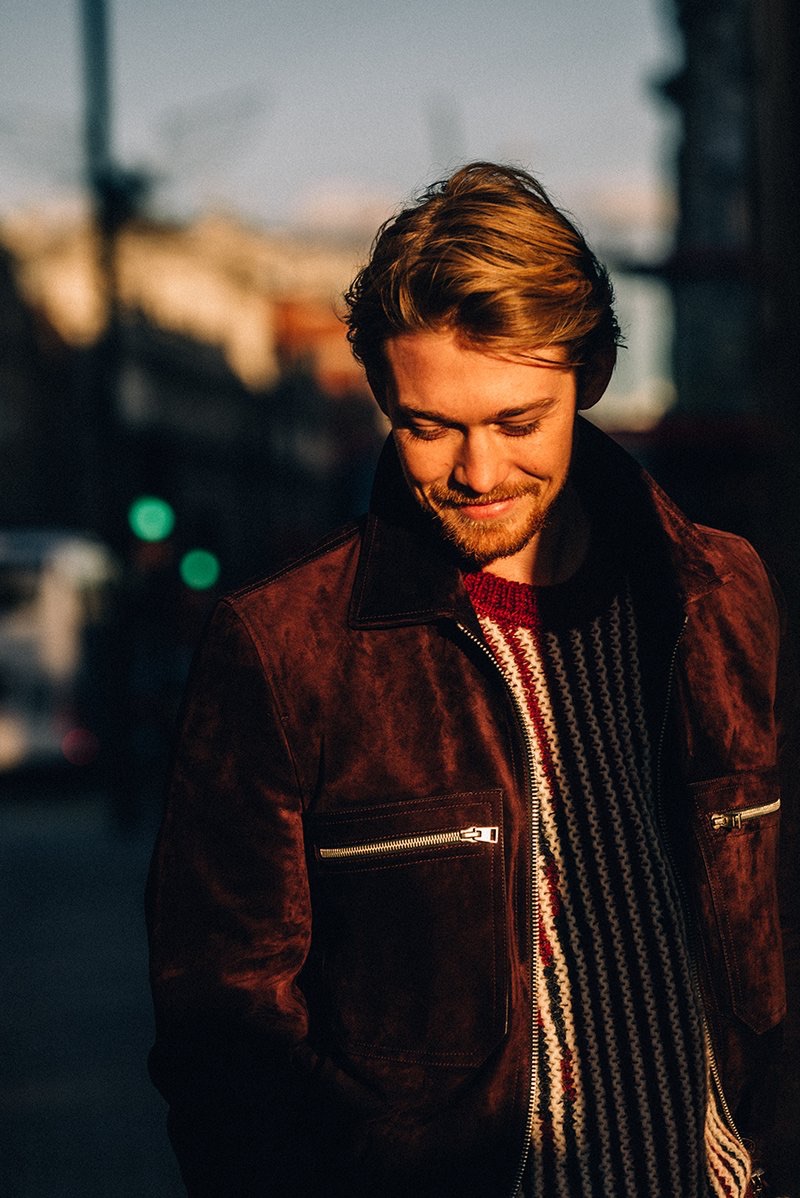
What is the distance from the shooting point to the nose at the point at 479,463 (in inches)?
86.4

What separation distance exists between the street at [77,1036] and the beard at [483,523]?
357cm

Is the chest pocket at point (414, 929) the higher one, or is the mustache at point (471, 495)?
the mustache at point (471, 495)

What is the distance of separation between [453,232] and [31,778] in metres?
16.5

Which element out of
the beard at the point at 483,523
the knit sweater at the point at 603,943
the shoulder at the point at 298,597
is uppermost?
the beard at the point at 483,523

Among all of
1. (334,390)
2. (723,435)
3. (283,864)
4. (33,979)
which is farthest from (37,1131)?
(334,390)

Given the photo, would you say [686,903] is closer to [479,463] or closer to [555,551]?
[555,551]

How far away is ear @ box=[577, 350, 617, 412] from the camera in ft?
7.75

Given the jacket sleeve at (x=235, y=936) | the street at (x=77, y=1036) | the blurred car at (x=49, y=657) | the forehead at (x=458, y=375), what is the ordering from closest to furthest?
the jacket sleeve at (x=235, y=936), the forehead at (x=458, y=375), the street at (x=77, y=1036), the blurred car at (x=49, y=657)

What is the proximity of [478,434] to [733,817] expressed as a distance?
59cm

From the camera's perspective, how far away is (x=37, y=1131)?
229 inches

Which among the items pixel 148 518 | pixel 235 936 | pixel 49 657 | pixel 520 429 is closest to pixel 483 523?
pixel 520 429

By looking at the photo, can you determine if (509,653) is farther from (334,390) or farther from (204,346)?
(334,390)

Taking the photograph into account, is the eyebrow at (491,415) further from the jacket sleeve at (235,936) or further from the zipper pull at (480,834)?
the zipper pull at (480,834)

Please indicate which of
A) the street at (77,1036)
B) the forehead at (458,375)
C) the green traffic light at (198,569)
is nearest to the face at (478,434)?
the forehead at (458,375)
